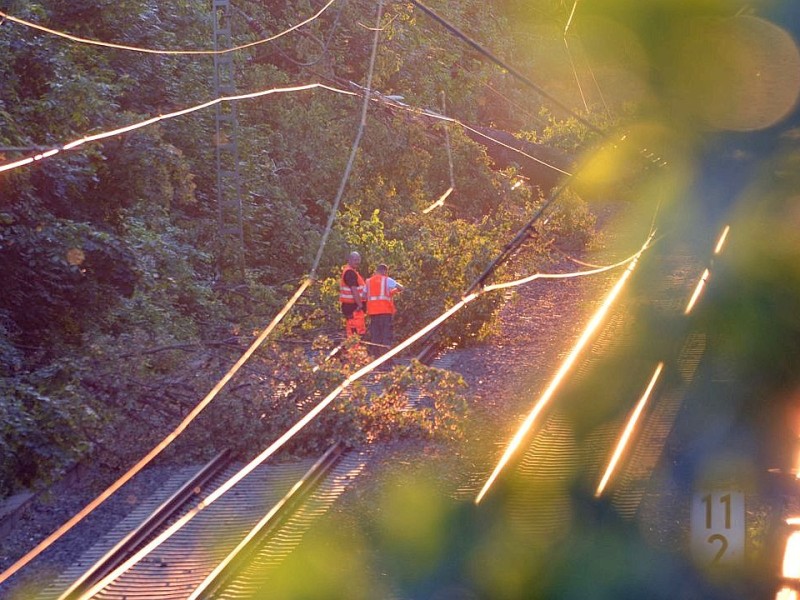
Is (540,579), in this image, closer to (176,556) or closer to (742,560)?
(742,560)

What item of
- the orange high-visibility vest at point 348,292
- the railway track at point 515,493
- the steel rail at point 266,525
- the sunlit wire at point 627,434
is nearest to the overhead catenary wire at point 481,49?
the sunlit wire at point 627,434

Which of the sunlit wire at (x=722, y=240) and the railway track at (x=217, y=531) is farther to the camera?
the sunlit wire at (x=722, y=240)

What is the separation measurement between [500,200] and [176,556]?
22.1 m

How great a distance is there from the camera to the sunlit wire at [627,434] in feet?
36.6

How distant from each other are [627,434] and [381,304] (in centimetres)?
503

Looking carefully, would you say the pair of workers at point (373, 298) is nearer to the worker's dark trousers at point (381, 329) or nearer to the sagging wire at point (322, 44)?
the worker's dark trousers at point (381, 329)

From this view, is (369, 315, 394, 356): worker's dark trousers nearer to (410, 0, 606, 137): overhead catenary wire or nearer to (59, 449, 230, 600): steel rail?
(59, 449, 230, 600): steel rail

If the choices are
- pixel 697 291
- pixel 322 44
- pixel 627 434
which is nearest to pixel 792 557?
pixel 627 434

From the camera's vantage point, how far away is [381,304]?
16516 millimetres

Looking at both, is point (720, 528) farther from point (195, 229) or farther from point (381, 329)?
point (195, 229)

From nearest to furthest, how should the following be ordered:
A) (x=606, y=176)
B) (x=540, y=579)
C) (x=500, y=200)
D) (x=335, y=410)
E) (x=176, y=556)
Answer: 1. (x=540, y=579)
2. (x=176, y=556)
3. (x=335, y=410)
4. (x=500, y=200)
5. (x=606, y=176)

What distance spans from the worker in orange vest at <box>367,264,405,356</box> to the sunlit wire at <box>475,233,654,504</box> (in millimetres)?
2562

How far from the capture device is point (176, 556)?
32.2ft

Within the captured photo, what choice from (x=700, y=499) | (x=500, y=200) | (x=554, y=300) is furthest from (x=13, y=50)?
(x=500, y=200)
